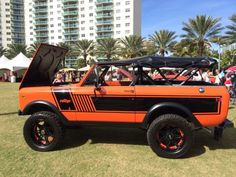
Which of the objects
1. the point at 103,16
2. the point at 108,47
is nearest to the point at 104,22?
the point at 103,16

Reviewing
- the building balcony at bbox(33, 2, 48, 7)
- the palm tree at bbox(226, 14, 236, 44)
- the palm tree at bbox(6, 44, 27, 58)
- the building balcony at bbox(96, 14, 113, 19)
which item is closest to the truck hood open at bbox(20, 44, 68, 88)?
the palm tree at bbox(226, 14, 236, 44)

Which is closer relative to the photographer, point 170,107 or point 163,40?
point 170,107

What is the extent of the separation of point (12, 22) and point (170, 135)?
115 metres

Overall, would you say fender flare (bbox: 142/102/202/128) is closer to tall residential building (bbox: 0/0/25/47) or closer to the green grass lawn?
the green grass lawn

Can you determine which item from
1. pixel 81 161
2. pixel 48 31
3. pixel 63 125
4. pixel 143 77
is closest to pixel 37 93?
pixel 63 125

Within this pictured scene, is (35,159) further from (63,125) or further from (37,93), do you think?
(37,93)

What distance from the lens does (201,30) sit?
3534 centimetres

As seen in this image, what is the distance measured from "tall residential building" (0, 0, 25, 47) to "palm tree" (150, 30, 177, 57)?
246 feet

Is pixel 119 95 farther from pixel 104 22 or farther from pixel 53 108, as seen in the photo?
pixel 104 22

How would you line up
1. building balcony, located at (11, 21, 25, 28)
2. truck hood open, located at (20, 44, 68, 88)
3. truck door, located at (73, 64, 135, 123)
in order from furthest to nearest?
building balcony, located at (11, 21, 25, 28)
truck hood open, located at (20, 44, 68, 88)
truck door, located at (73, 64, 135, 123)

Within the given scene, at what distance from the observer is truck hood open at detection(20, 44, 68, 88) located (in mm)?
5684

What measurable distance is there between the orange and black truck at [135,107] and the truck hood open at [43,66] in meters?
0.03

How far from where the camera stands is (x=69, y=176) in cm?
429

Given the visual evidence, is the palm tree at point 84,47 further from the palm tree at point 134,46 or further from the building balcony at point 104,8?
the building balcony at point 104,8
